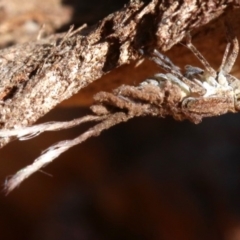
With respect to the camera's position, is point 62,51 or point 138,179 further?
point 138,179

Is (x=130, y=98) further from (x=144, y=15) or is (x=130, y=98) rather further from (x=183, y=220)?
(x=183, y=220)

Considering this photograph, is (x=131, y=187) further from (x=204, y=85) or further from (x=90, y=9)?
(x=204, y=85)

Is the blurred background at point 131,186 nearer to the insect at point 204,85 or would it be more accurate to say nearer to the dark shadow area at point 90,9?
the dark shadow area at point 90,9

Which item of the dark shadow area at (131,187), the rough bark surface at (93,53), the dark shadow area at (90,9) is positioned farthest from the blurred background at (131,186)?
the rough bark surface at (93,53)

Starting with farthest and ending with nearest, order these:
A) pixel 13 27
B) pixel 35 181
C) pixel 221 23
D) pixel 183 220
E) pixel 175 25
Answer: pixel 35 181
pixel 183 220
pixel 13 27
pixel 221 23
pixel 175 25

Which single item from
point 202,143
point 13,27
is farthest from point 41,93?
point 202,143

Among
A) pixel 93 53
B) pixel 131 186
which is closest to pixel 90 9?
pixel 93 53

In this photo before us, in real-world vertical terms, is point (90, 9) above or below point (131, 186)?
above
